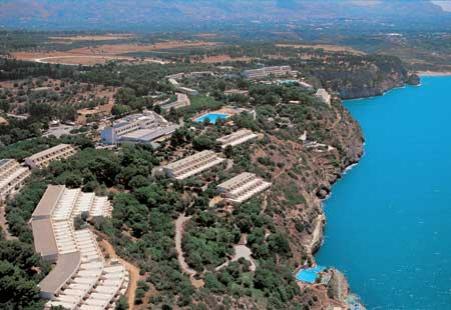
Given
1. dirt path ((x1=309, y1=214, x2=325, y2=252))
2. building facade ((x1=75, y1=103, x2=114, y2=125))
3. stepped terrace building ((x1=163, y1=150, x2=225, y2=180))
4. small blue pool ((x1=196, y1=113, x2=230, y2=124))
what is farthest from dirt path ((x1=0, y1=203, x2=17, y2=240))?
small blue pool ((x1=196, y1=113, x2=230, y2=124))

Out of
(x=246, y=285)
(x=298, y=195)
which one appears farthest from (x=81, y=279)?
(x=298, y=195)

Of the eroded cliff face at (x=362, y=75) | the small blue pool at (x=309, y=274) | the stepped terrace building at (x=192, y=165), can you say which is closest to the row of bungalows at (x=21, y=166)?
the stepped terrace building at (x=192, y=165)

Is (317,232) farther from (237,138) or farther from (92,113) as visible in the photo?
(92,113)

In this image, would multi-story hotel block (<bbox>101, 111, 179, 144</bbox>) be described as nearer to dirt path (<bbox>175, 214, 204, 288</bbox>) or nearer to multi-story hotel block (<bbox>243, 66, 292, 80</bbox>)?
dirt path (<bbox>175, 214, 204, 288</bbox>)

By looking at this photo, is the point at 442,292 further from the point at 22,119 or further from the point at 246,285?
the point at 22,119

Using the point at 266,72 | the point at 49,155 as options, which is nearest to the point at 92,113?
the point at 49,155

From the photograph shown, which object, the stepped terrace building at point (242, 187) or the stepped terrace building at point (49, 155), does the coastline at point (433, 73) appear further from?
the stepped terrace building at point (49, 155)
